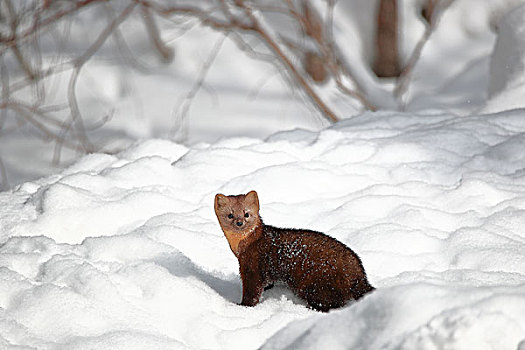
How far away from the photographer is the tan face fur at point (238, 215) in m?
2.18

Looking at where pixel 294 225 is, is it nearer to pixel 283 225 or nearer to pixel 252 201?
pixel 283 225

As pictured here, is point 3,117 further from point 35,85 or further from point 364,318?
point 364,318

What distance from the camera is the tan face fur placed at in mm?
2182

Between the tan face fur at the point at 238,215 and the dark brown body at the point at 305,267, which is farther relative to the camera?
the tan face fur at the point at 238,215

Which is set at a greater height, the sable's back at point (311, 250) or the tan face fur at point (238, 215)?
the tan face fur at point (238, 215)

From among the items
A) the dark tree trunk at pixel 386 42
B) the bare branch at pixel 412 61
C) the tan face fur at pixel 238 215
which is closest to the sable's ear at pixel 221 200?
the tan face fur at pixel 238 215

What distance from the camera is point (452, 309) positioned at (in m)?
1.31

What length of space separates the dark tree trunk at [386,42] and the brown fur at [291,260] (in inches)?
184

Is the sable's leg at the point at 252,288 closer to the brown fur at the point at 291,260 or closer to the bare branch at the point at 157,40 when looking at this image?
the brown fur at the point at 291,260

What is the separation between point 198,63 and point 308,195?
4.45 metres

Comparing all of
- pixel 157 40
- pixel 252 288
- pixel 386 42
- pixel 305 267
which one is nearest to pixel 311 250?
pixel 305 267

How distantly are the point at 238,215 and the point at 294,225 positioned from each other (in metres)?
0.64

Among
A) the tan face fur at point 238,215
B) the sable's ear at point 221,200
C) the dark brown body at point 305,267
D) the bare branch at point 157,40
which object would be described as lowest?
the bare branch at point 157,40

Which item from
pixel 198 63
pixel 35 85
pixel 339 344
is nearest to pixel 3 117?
pixel 35 85
